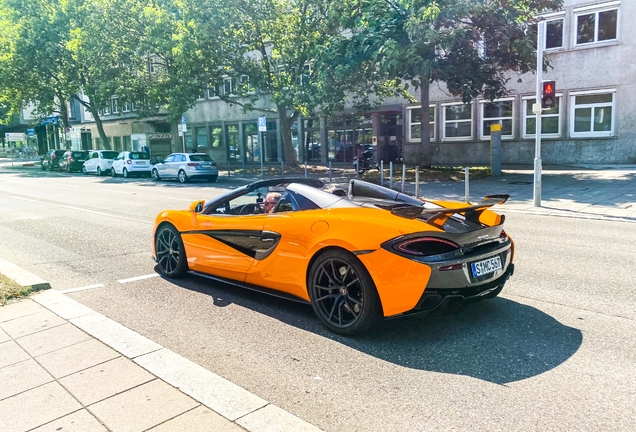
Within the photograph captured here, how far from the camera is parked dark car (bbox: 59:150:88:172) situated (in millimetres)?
36062

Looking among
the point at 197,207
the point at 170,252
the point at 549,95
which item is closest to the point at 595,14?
the point at 549,95

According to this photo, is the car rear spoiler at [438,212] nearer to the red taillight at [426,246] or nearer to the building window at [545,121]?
the red taillight at [426,246]

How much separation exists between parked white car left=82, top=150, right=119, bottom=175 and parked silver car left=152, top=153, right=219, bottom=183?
8.13 meters

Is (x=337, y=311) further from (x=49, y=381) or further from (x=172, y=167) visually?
(x=172, y=167)

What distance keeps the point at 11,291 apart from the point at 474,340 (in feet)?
16.3

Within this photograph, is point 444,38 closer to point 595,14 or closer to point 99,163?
point 595,14

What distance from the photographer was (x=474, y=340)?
14.0 ft

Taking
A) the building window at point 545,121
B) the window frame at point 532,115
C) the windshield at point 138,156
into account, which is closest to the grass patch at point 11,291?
the building window at point 545,121

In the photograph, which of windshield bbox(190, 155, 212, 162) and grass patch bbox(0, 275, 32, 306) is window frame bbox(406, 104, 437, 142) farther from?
grass patch bbox(0, 275, 32, 306)

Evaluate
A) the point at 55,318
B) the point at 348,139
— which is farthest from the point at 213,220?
the point at 348,139

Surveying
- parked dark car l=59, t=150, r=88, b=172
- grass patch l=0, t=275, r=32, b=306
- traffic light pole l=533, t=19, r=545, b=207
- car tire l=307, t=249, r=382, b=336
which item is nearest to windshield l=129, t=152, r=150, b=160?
parked dark car l=59, t=150, r=88, b=172

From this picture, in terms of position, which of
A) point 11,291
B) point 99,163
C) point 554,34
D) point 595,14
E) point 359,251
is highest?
point 595,14

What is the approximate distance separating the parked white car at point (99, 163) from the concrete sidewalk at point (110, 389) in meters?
29.6

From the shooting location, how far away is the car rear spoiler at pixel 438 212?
4262 mm
